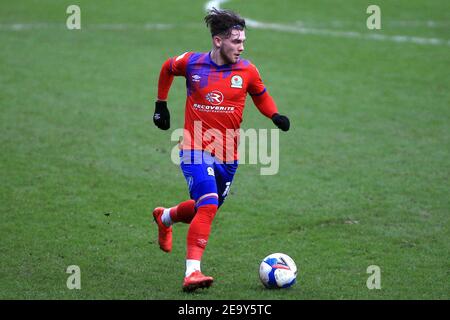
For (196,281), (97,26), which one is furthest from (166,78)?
(97,26)

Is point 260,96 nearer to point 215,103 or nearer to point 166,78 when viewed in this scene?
point 215,103

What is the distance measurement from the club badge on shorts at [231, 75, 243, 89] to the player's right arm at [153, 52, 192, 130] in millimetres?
530

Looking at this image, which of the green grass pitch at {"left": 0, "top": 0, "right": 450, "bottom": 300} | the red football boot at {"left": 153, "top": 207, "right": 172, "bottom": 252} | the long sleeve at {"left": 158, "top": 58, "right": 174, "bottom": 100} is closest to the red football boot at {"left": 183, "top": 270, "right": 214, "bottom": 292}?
the green grass pitch at {"left": 0, "top": 0, "right": 450, "bottom": 300}

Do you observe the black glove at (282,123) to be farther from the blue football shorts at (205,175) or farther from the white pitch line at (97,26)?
the white pitch line at (97,26)

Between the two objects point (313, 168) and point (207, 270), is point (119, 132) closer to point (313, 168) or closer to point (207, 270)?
point (313, 168)

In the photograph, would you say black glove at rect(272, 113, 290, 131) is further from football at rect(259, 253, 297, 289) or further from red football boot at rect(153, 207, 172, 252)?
red football boot at rect(153, 207, 172, 252)

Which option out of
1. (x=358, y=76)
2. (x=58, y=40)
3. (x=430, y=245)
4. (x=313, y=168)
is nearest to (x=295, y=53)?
(x=358, y=76)

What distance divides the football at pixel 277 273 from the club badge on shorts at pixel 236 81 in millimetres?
1756

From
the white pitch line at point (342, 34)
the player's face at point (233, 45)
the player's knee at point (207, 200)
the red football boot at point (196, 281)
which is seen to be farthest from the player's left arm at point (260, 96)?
the white pitch line at point (342, 34)

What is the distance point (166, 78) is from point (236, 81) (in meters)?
0.80

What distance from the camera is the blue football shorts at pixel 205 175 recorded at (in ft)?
26.4

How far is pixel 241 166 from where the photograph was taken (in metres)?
13.1

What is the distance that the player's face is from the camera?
827 cm

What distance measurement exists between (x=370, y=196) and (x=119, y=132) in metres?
4.84
